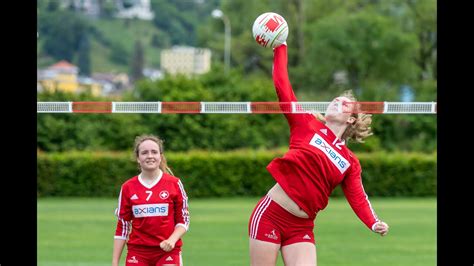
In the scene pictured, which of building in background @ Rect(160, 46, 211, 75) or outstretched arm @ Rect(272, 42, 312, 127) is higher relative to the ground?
building in background @ Rect(160, 46, 211, 75)

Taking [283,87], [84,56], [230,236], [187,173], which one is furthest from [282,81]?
[84,56]

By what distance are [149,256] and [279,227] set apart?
1079 mm

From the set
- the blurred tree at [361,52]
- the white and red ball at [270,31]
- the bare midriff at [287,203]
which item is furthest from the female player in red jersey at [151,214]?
the blurred tree at [361,52]

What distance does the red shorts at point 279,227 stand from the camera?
7758 millimetres

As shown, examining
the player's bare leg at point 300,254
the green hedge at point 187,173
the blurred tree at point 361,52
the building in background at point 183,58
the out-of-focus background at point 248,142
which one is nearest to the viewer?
the player's bare leg at point 300,254

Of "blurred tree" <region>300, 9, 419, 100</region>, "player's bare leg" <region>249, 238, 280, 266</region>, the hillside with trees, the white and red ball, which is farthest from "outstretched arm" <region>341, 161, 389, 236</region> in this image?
"blurred tree" <region>300, 9, 419, 100</region>

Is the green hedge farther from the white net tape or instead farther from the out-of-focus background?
the white net tape

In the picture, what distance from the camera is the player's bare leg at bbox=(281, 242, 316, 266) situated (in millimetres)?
7691

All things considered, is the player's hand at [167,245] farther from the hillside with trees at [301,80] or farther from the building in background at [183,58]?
the building in background at [183,58]

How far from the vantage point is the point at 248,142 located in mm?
42688

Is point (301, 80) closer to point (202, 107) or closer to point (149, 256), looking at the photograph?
point (202, 107)

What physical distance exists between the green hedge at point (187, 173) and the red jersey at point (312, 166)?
82.6ft

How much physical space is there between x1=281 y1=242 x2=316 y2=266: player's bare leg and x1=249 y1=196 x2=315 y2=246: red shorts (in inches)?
1.5
